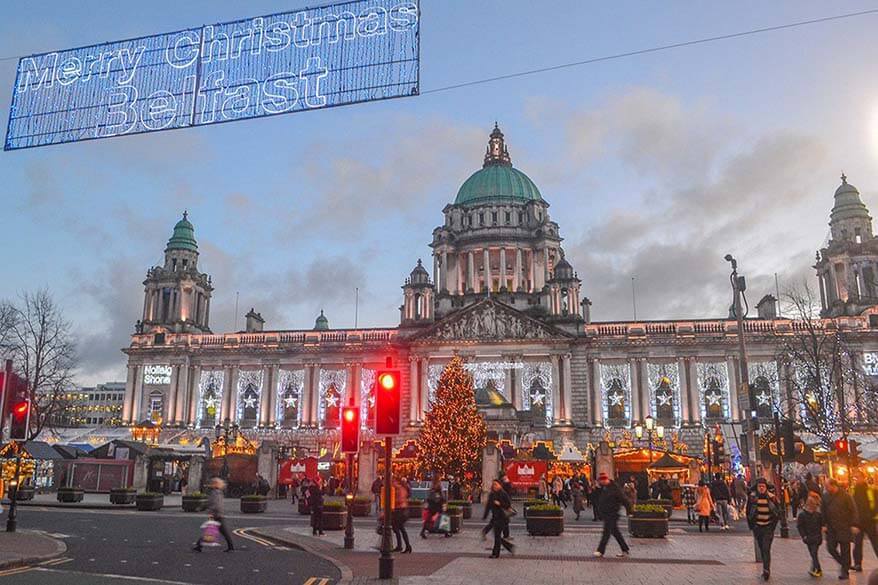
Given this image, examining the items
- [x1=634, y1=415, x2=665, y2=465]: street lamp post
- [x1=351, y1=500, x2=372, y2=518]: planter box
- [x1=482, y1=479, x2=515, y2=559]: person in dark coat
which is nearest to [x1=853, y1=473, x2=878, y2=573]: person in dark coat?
[x1=482, y1=479, x2=515, y2=559]: person in dark coat

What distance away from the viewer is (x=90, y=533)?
23203 millimetres

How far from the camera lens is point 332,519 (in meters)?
25.8

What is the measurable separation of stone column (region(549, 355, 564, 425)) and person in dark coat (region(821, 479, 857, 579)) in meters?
56.4

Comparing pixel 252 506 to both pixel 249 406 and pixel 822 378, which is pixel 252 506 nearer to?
pixel 822 378

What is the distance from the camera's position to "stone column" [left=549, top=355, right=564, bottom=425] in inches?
2832

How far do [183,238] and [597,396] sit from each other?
5087cm

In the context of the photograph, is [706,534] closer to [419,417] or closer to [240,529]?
[240,529]

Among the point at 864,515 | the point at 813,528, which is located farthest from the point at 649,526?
the point at 813,528

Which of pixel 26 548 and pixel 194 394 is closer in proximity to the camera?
pixel 26 548

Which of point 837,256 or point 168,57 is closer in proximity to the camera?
point 168,57

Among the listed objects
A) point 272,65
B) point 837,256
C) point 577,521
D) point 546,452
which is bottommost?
point 577,521

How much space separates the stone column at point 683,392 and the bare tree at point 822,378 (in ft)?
28.6

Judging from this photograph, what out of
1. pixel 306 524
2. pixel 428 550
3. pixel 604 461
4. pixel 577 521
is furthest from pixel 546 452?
pixel 428 550

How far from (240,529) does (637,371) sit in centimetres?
5383
